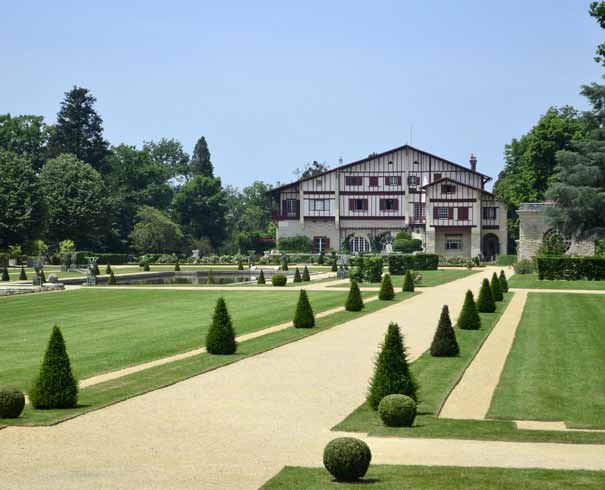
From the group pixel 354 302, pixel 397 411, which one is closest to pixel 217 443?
pixel 397 411

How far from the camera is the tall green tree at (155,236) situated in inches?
3607

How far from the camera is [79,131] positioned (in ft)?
331

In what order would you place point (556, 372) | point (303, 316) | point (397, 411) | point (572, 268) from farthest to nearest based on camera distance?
point (572, 268) < point (303, 316) < point (556, 372) < point (397, 411)

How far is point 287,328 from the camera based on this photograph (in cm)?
2675

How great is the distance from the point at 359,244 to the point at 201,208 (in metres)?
23.8

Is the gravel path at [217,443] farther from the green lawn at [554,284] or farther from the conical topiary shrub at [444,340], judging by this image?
the green lawn at [554,284]

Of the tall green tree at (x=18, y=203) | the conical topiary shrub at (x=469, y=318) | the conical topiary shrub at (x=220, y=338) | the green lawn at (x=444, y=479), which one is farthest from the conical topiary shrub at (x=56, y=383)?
the tall green tree at (x=18, y=203)

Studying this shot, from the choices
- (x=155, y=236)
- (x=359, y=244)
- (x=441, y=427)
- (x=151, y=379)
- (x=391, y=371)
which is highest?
(x=155, y=236)

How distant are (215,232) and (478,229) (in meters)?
34.9

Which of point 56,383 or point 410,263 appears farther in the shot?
point 410,263

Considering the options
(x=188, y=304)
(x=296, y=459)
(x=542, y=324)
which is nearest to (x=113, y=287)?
(x=188, y=304)

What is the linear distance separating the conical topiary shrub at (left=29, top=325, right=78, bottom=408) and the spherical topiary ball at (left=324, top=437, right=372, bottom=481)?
5.95 meters

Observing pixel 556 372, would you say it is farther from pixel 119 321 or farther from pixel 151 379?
pixel 119 321

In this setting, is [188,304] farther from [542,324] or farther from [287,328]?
[542,324]
